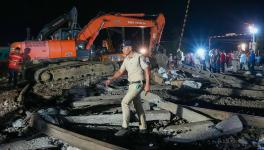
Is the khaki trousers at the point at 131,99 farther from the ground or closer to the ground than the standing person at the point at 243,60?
closer to the ground

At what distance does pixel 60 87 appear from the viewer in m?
13.4

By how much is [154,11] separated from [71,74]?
105ft

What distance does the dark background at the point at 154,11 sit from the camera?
134 feet

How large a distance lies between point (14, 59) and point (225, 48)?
75.5ft

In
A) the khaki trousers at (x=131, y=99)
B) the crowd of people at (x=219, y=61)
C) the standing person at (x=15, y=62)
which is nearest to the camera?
the khaki trousers at (x=131, y=99)

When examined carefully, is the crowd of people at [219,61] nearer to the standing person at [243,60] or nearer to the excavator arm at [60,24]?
the standing person at [243,60]

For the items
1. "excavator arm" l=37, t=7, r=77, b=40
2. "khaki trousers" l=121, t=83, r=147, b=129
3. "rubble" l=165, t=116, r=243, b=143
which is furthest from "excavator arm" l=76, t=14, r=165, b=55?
"rubble" l=165, t=116, r=243, b=143

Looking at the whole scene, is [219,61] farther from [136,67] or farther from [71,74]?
[136,67]

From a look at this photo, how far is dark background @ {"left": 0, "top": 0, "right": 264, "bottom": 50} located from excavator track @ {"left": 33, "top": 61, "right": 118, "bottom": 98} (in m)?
23.1

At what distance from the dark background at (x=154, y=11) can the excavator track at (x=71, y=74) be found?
23.1 meters

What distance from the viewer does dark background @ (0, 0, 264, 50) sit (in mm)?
40844

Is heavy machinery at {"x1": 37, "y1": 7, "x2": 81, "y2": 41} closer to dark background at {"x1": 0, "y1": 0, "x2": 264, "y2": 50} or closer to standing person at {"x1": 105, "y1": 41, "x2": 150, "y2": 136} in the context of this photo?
standing person at {"x1": 105, "y1": 41, "x2": 150, "y2": 136}

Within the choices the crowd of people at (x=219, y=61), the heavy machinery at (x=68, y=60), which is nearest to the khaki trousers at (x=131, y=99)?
the heavy machinery at (x=68, y=60)

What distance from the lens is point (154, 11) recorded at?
1823 inches
